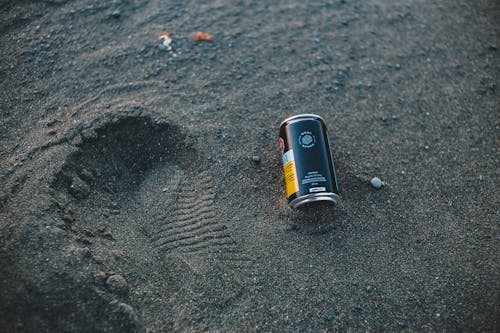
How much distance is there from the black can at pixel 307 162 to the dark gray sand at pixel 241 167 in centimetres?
23

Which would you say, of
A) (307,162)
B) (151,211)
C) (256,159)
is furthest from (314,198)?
(151,211)

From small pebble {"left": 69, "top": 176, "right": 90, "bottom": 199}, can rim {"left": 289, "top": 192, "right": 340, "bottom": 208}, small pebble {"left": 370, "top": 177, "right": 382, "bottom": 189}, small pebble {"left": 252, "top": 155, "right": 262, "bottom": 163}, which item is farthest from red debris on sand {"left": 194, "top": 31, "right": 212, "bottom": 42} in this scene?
small pebble {"left": 370, "top": 177, "right": 382, "bottom": 189}

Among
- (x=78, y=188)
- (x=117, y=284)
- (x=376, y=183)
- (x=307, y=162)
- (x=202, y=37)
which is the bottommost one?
(x=376, y=183)

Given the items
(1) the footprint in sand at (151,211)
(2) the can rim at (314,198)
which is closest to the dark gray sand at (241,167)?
(1) the footprint in sand at (151,211)

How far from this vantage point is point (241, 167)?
Result: 2.69 meters

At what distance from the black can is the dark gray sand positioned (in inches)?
9.2

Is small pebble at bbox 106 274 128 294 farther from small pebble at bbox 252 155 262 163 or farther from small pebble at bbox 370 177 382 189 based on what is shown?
small pebble at bbox 370 177 382 189

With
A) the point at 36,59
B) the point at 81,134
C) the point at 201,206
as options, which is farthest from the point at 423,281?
the point at 36,59

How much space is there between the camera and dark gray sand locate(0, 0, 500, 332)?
224 centimetres

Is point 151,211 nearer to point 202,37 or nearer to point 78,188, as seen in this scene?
point 78,188

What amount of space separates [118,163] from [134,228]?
46 cm

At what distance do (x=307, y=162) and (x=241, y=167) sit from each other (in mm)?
491

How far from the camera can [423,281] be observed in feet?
7.75

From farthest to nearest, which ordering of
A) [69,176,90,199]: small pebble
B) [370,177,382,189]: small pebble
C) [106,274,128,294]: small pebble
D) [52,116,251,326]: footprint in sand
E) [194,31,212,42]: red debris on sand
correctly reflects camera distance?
[194,31,212,42]: red debris on sand
[370,177,382,189]: small pebble
[69,176,90,199]: small pebble
[52,116,251,326]: footprint in sand
[106,274,128,294]: small pebble
